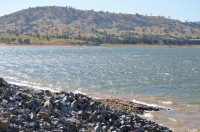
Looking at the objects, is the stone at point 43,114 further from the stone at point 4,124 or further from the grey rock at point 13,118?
the stone at point 4,124

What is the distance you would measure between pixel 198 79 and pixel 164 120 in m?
42.4

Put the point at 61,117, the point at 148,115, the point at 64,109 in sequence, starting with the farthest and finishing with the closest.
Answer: the point at 148,115, the point at 64,109, the point at 61,117

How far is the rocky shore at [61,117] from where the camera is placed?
20.3m

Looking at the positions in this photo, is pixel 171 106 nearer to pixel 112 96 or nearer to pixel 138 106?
pixel 138 106

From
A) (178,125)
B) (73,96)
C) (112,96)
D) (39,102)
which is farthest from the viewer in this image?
(112,96)

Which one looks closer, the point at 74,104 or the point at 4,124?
the point at 4,124

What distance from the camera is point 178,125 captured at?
32.1m

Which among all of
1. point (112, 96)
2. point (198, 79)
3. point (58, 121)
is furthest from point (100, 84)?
point (58, 121)

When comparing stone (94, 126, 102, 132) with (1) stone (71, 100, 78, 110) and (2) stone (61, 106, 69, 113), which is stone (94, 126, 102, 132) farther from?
(1) stone (71, 100, 78, 110)

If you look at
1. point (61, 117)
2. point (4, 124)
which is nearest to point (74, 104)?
point (61, 117)

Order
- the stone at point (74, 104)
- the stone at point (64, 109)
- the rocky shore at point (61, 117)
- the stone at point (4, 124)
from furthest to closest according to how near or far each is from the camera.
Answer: the stone at point (74, 104)
the stone at point (64, 109)
the rocky shore at point (61, 117)
the stone at point (4, 124)

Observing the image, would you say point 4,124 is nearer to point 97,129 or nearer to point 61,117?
point 61,117

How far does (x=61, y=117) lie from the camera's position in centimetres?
2286

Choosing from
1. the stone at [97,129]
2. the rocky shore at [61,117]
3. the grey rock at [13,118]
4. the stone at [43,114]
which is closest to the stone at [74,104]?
the rocky shore at [61,117]
